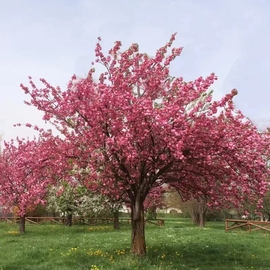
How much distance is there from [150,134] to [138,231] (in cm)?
417

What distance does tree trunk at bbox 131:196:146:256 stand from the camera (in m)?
14.1

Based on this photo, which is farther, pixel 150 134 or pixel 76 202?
pixel 76 202

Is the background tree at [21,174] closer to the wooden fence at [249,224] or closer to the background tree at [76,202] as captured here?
the background tree at [76,202]

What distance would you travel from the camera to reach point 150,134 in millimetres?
12844

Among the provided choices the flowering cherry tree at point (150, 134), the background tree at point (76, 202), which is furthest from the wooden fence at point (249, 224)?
the flowering cherry tree at point (150, 134)

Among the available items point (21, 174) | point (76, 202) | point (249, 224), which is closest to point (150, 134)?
point (21, 174)

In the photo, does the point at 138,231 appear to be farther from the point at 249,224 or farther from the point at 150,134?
the point at 249,224

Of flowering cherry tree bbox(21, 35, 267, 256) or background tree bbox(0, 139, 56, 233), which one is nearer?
flowering cherry tree bbox(21, 35, 267, 256)

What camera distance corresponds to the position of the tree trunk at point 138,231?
1405 centimetres

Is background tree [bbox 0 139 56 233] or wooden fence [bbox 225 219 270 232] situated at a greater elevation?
background tree [bbox 0 139 56 233]

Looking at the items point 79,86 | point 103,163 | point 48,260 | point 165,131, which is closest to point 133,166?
point 103,163

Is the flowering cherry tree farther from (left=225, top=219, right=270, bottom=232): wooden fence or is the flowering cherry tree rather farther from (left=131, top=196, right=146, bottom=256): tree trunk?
(left=225, top=219, right=270, bottom=232): wooden fence

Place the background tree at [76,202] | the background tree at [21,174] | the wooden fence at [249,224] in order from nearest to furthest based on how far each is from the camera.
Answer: the background tree at [21,174]
the wooden fence at [249,224]
the background tree at [76,202]

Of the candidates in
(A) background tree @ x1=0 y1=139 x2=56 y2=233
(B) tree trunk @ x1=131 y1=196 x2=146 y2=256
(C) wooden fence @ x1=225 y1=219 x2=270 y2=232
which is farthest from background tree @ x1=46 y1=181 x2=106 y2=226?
(B) tree trunk @ x1=131 y1=196 x2=146 y2=256
